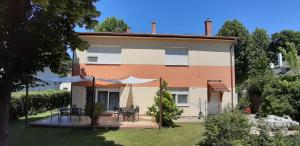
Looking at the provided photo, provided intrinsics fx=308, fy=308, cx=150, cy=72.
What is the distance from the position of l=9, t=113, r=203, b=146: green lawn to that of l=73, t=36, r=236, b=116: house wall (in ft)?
25.9

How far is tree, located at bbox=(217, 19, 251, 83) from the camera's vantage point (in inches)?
2029

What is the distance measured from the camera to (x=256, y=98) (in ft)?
116

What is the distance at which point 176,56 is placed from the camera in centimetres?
3008

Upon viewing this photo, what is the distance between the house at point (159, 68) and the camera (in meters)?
28.9

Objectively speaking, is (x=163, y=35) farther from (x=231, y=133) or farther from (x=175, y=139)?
(x=231, y=133)

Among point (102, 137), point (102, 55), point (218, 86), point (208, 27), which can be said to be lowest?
point (102, 137)

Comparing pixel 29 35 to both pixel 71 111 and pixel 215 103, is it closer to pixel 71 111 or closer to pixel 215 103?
pixel 71 111

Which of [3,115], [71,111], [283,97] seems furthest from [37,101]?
[283,97]

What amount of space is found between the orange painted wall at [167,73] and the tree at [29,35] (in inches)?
552

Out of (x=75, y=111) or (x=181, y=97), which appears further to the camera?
(x=181, y=97)

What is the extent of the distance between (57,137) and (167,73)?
13.7 metres

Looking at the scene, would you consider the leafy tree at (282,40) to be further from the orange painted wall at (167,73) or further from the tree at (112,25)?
the orange painted wall at (167,73)

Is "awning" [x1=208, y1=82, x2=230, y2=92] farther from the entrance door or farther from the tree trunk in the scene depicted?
the tree trunk

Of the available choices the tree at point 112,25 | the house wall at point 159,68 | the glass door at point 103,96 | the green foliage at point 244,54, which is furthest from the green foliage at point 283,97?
the tree at point 112,25
